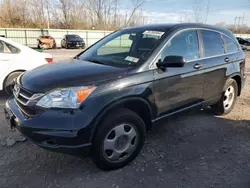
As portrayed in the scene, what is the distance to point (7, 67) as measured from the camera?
5371 mm

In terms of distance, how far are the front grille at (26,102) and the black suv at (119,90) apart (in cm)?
1

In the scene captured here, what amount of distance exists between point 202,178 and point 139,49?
1.85 m

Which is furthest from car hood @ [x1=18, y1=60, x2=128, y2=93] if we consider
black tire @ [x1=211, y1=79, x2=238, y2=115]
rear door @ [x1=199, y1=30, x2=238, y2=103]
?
black tire @ [x1=211, y1=79, x2=238, y2=115]

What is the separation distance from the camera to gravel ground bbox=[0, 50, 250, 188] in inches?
105

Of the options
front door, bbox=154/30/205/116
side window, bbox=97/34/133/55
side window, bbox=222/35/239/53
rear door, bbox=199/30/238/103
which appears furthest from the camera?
side window, bbox=222/35/239/53

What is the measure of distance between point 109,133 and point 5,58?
155 inches

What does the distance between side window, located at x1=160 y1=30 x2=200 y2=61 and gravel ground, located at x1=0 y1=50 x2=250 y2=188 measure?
1.05 metres

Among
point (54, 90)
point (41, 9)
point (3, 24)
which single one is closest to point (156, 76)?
point (54, 90)

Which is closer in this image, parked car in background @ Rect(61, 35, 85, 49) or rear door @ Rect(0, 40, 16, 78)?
rear door @ Rect(0, 40, 16, 78)

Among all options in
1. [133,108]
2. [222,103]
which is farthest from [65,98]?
[222,103]

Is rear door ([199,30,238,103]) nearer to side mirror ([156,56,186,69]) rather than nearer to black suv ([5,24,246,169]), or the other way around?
black suv ([5,24,246,169])

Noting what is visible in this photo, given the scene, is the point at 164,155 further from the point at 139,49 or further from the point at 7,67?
the point at 7,67

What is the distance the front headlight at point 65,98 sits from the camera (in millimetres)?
2400

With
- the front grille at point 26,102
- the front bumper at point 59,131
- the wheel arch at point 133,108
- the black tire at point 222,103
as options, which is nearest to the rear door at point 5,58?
the front grille at point 26,102
